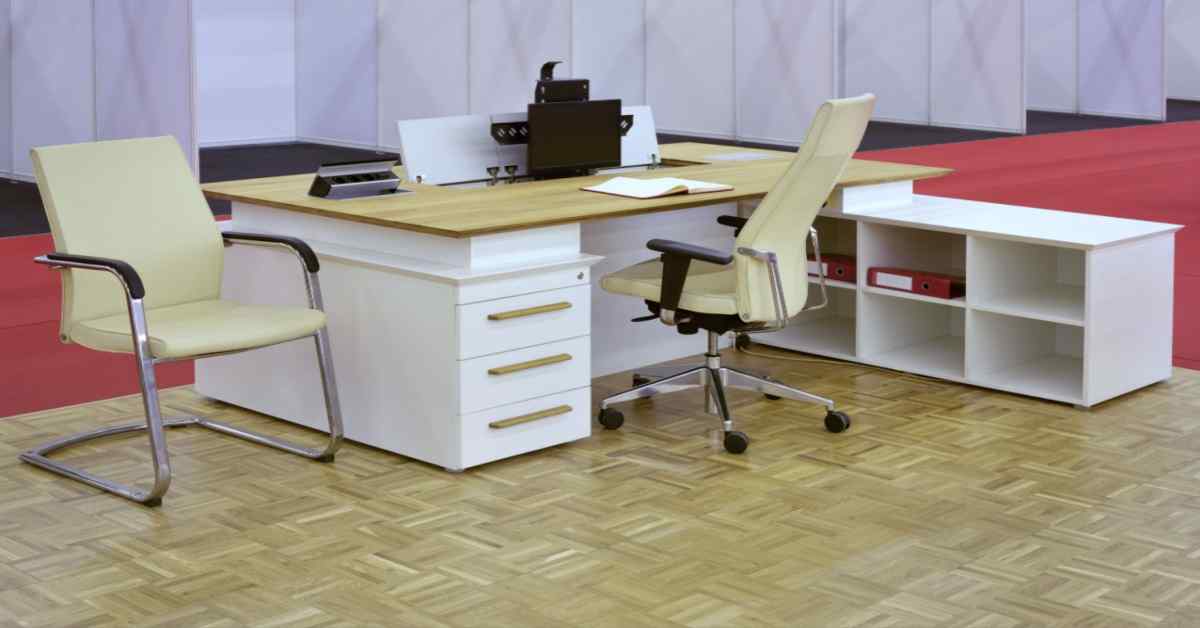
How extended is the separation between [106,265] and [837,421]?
2264 millimetres

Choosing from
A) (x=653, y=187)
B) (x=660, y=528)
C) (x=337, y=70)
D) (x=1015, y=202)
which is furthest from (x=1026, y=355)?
(x=337, y=70)

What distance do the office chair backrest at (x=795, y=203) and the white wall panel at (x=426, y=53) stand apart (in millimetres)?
6354

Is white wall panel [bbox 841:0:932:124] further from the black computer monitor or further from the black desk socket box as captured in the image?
the black desk socket box

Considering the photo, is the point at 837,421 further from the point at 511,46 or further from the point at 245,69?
the point at 245,69

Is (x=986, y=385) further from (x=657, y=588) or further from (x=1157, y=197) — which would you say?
(x=1157, y=197)

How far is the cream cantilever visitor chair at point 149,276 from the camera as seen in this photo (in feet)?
14.3

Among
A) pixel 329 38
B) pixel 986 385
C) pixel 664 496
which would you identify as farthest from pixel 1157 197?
pixel 664 496

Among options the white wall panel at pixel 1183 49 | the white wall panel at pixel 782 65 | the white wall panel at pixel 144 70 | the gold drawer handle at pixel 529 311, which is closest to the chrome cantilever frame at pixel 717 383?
the gold drawer handle at pixel 529 311

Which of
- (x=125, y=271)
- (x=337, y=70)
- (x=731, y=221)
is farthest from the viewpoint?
(x=337, y=70)

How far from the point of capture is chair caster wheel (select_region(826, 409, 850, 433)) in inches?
199

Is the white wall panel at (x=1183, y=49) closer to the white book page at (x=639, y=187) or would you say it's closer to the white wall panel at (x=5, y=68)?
the white wall panel at (x=5, y=68)

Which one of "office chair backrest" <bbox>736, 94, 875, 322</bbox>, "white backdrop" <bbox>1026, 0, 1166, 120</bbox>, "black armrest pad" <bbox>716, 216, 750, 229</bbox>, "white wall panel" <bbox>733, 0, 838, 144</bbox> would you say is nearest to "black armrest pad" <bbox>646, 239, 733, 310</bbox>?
"office chair backrest" <bbox>736, 94, 875, 322</bbox>

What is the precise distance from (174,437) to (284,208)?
804 millimetres

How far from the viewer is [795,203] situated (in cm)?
475
